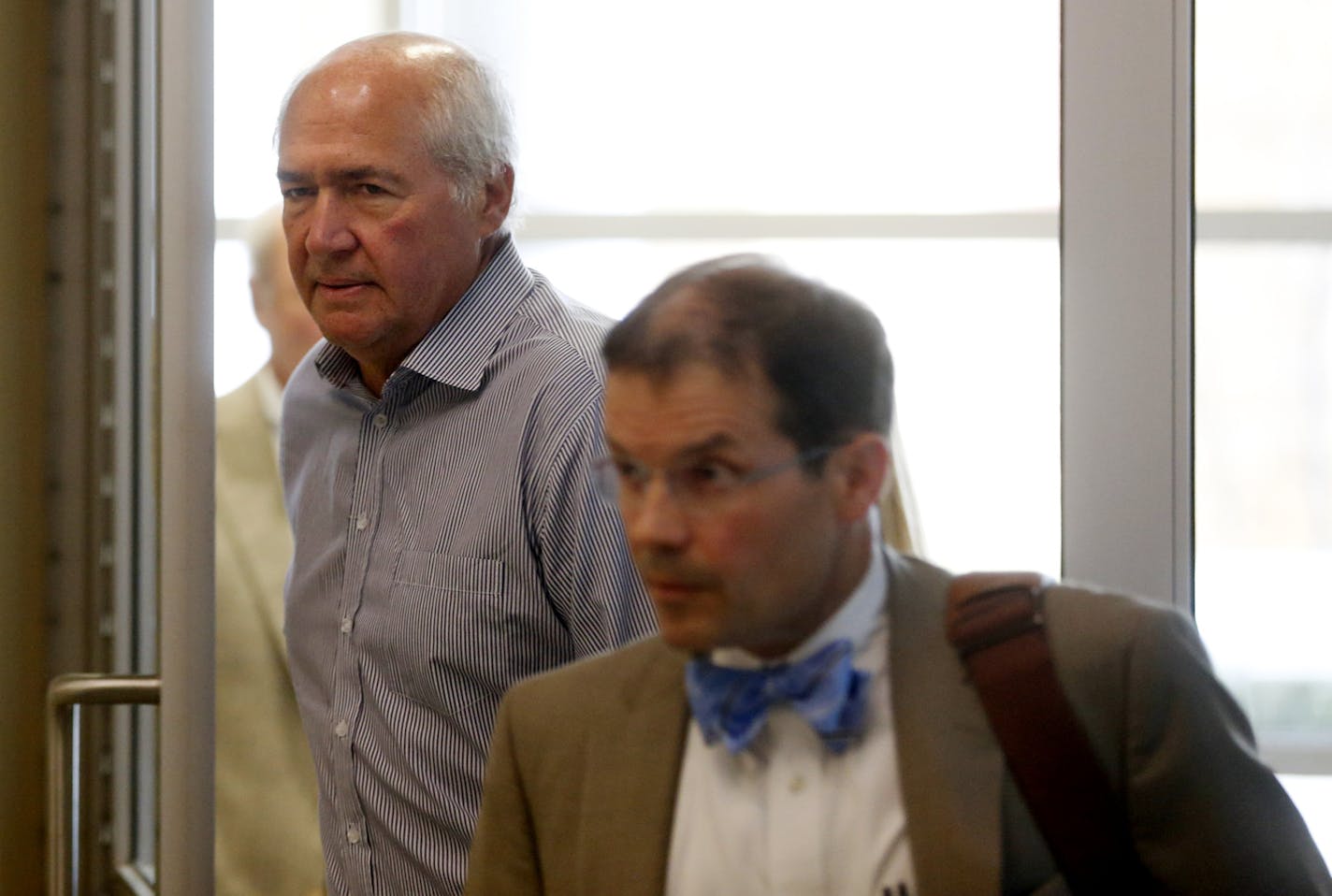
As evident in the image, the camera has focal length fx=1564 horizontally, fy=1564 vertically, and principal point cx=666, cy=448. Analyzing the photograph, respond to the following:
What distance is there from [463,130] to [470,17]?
0.62ft

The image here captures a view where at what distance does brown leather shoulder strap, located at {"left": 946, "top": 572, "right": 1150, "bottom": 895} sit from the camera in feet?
3.54

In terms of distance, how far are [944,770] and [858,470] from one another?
8.4 inches

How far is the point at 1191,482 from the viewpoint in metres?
1.62

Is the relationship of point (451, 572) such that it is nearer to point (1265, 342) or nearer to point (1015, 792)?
point (1015, 792)

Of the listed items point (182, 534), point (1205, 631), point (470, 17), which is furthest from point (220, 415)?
point (1205, 631)

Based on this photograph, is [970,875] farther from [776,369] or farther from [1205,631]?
[1205,631]

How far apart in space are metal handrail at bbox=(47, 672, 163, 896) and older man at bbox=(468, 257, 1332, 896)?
1128mm

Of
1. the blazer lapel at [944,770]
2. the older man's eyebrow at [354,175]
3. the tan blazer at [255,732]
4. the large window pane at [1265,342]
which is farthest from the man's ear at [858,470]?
the tan blazer at [255,732]

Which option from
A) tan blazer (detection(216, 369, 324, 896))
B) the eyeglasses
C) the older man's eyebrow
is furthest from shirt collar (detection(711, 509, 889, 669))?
tan blazer (detection(216, 369, 324, 896))

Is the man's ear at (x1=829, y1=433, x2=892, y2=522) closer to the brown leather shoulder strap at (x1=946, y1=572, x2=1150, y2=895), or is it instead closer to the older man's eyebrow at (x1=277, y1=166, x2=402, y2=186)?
the brown leather shoulder strap at (x1=946, y1=572, x2=1150, y2=895)

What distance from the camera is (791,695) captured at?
1.07 m

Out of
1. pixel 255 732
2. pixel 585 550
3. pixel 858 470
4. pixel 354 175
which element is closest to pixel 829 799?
pixel 858 470

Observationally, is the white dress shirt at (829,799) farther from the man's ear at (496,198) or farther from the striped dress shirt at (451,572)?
the man's ear at (496,198)

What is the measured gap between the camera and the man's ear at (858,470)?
1.07 metres
